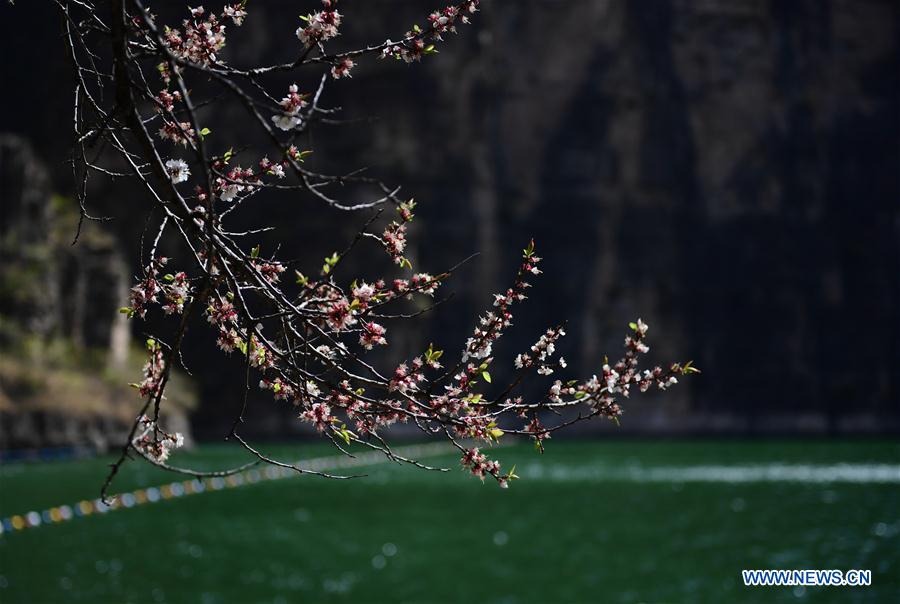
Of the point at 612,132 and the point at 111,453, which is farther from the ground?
the point at 612,132

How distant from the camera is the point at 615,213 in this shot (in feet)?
224

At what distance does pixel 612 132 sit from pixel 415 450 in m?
28.8

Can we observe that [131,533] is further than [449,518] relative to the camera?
No

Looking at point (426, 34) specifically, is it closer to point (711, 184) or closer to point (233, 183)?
point (233, 183)

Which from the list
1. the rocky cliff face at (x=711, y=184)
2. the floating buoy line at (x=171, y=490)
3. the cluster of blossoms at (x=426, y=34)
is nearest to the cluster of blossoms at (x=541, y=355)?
the cluster of blossoms at (x=426, y=34)

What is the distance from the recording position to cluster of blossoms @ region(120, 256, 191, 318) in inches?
204

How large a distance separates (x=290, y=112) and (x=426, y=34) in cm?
83

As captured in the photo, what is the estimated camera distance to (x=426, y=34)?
5.16m

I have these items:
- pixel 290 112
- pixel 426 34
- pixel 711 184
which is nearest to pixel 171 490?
pixel 426 34

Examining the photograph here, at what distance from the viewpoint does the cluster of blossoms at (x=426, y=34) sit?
506cm

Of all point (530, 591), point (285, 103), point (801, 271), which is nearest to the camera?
point (285, 103)

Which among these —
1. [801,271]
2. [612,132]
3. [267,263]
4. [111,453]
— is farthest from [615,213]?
[267,263]

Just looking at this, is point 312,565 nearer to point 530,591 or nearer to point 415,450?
point 530,591

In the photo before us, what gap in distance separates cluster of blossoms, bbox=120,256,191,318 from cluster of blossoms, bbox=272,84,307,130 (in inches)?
33.1
